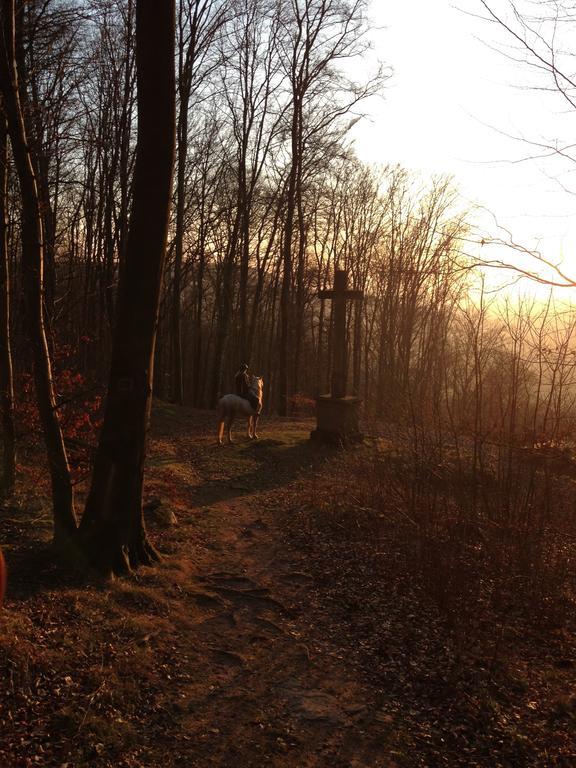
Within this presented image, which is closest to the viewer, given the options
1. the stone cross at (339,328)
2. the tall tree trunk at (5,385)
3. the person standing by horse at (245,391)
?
the tall tree trunk at (5,385)

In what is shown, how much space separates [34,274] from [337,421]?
982cm

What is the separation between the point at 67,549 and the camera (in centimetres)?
544

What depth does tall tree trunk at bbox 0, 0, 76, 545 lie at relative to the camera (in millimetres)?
5047

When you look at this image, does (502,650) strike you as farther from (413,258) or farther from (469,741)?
(413,258)

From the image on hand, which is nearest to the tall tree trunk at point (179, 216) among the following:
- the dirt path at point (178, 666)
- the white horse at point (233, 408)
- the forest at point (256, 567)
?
the white horse at point (233, 408)

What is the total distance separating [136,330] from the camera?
558 centimetres

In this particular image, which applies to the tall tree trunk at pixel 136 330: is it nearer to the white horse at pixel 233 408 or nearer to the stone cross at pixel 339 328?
the white horse at pixel 233 408

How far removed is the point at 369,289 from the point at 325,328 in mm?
6433

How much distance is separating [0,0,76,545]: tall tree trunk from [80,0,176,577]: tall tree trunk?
11.5 inches

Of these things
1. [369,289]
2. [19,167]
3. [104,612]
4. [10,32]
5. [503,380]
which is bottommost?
[104,612]

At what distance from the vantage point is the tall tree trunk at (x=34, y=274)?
505cm

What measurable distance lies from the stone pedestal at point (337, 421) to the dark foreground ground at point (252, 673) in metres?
7.06

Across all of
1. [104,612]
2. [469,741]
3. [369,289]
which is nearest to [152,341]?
[104,612]

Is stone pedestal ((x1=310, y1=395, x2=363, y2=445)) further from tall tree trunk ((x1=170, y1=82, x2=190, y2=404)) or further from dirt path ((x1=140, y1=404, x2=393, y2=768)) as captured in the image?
tall tree trunk ((x1=170, y1=82, x2=190, y2=404))
